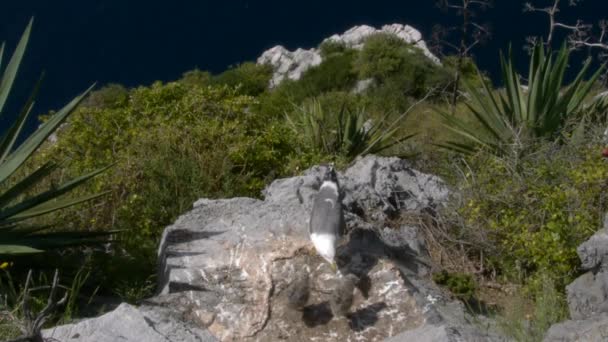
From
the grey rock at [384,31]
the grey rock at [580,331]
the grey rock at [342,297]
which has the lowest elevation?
the grey rock at [580,331]

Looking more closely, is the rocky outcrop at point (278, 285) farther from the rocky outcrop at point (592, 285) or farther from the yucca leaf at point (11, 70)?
the yucca leaf at point (11, 70)

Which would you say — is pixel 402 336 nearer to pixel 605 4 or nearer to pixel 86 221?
pixel 86 221

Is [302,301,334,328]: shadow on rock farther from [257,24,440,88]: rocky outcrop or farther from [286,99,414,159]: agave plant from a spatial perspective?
[257,24,440,88]: rocky outcrop

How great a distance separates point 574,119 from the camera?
8.60 metres

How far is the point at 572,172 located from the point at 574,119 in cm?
243

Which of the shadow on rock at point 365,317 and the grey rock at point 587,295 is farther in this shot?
the grey rock at point 587,295

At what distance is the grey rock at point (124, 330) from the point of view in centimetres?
459

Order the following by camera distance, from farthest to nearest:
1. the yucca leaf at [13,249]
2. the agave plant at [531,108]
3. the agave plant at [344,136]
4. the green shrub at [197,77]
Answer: the green shrub at [197,77] → the agave plant at [344,136] → the agave plant at [531,108] → the yucca leaf at [13,249]

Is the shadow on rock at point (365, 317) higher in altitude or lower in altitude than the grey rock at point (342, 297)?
lower

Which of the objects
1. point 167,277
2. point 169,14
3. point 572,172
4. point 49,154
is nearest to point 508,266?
point 572,172

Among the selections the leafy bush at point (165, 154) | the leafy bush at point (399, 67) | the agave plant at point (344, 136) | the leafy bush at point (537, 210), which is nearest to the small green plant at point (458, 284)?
the leafy bush at point (537, 210)

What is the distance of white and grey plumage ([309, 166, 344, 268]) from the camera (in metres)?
5.07

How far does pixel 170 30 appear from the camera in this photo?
51.4 feet

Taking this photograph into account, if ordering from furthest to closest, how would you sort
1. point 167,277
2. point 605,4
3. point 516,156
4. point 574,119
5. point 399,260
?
point 605,4
point 574,119
point 516,156
point 399,260
point 167,277
